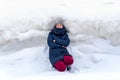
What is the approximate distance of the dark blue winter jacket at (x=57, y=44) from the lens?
209 inches

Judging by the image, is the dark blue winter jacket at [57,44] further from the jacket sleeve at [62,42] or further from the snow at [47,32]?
the snow at [47,32]

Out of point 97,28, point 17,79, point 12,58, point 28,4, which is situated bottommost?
point 17,79

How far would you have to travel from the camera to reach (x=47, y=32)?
5676 millimetres

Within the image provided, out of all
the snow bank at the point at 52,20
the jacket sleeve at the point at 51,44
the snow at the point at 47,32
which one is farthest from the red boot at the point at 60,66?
the snow bank at the point at 52,20

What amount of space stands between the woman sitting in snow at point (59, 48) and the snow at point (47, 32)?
175 mm

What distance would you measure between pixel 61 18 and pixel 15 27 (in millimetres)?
727

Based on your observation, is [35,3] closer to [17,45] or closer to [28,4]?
[28,4]

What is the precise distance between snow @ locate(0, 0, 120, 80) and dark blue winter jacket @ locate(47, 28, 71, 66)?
182mm

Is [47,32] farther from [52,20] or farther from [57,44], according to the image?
[57,44]

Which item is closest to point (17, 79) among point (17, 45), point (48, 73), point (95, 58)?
point (48, 73)

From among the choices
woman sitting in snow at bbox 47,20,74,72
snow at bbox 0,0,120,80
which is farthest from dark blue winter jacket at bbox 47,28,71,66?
snow at bbox 0,0,120,80

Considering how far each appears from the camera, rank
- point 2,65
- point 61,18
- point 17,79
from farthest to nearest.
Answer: point 61,18, point 2,65, point 17,79

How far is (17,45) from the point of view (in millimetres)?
5629

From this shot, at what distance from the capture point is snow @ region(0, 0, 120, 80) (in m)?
5.46
